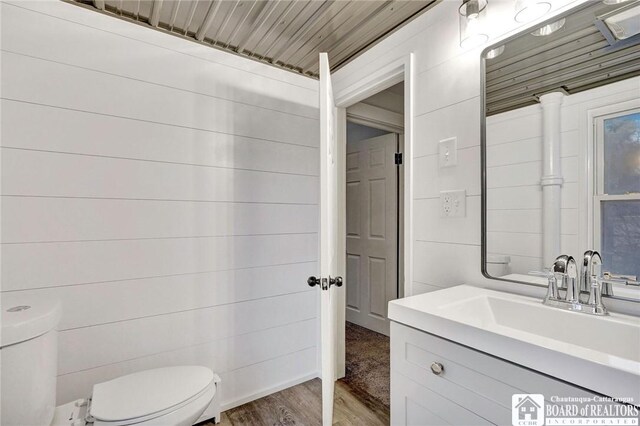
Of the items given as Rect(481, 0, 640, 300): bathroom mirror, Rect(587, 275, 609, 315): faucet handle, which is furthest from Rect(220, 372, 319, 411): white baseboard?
Rect(587, 275, 609, 315): faucet handle

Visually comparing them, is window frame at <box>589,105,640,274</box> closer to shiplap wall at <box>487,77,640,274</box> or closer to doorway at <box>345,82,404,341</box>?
shiplap wall at <box>487,77,640,274</box>

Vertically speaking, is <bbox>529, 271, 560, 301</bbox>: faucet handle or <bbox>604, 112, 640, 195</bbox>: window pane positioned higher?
<bbox>604, 112, 640, 195</bbox>: window pane

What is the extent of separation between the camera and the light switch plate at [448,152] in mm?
1409

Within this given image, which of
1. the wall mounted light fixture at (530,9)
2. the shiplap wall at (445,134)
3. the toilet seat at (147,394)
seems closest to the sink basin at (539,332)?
the shiplap wall at (445,134)

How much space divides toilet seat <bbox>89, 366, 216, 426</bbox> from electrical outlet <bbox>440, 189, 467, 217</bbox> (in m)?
1.33

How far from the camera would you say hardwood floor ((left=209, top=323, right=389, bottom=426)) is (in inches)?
69.3

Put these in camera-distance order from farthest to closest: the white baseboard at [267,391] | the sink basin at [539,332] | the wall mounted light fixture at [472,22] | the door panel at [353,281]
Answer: the door panel at [353,281]
the white baseboard at [267,391]
the wall mounted light fixture at [472,22]
the sink basin at [539,332]

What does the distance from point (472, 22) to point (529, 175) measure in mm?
691

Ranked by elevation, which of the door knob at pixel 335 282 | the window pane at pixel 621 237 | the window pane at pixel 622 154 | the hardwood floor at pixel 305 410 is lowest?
the hardwood floor at pixel 305 410

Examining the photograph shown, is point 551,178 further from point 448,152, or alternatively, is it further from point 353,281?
point 353,281

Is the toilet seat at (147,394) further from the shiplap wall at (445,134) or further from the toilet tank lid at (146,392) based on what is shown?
the shiplap wall at (445,134)

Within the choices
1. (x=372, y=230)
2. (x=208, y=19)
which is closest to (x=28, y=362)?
(x=208, y=19)

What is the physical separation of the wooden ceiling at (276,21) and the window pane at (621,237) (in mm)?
1204

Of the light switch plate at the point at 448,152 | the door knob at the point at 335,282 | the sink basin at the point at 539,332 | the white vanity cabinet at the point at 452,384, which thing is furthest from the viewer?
the door knob at the point at 335,282
